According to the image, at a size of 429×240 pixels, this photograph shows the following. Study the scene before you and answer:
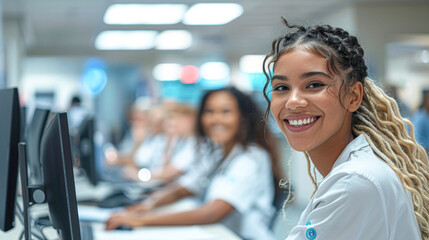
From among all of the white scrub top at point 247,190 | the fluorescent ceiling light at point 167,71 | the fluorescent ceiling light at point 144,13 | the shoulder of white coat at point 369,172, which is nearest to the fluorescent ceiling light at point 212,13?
the fluorescent ceiling light at point 144,13

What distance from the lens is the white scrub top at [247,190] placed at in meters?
2.62

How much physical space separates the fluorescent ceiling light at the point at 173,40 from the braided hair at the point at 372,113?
348 inches

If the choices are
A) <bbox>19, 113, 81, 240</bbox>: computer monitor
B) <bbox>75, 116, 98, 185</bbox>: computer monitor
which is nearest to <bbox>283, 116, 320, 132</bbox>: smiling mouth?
<bbox>19, 113, 81, 240</bbox>: computer monitor

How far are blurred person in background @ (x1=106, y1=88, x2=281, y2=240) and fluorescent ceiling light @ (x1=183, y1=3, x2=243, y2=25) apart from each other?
452cm

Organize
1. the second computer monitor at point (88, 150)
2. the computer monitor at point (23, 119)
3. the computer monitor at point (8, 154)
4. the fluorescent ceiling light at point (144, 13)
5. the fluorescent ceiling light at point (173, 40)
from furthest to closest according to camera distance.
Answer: the fluorescent ceiling light at point (173, 40) → the fluorescent ceiling light at point (144, 13) → the second computer monitor at point (88, 150) → the computer monitor at point (23, 119) → the computer monitor at point (8, 154)

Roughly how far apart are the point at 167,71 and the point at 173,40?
395cm

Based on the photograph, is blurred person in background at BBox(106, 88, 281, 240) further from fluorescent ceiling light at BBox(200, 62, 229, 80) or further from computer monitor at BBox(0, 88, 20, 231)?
fluorescent ceiling light at BBox(200, 62, 229, 80)

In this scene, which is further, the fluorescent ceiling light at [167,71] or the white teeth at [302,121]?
the fluorescent ceiling light at [167,71]

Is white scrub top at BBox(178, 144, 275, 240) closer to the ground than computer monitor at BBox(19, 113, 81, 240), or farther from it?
closer to the ground

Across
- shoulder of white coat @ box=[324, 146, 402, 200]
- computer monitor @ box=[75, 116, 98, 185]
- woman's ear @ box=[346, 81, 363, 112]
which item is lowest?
computer monitor @ box=[75, 116, 98, 185]

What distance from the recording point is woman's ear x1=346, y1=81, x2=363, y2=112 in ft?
4.27

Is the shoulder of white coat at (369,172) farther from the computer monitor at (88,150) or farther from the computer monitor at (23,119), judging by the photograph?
the computer monitor at (88,150)

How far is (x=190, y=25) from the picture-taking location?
920cm

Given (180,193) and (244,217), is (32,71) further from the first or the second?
(244,217)
